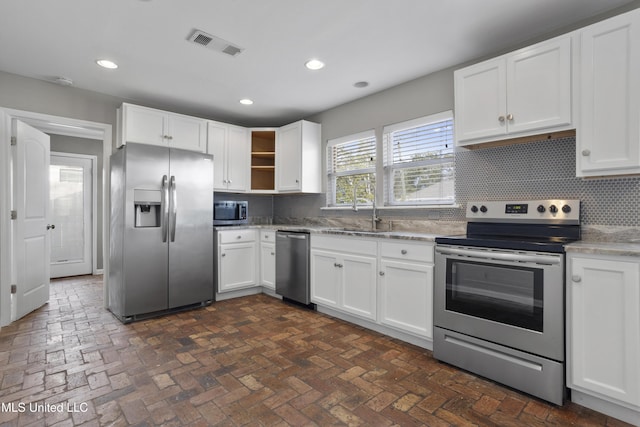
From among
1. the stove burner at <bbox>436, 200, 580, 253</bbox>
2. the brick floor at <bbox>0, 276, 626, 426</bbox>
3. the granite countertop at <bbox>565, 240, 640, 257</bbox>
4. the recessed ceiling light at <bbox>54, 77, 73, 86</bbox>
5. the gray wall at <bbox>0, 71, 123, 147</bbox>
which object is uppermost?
the recessed ceiling light at <bbox>54, 77, 73, 86</bbox>

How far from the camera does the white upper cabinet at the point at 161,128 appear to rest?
3.53m

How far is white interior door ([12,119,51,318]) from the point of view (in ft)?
10.9

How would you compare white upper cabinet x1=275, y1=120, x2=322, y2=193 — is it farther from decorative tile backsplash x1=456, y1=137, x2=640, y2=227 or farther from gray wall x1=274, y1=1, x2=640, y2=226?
decorative tile backsplash x1=456, y1=137, x2=640, y2=227

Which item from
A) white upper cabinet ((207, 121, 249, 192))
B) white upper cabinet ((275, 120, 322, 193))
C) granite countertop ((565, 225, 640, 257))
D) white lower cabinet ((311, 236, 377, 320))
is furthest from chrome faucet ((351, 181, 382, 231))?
granite countertop ((565, 225, 640, 257))

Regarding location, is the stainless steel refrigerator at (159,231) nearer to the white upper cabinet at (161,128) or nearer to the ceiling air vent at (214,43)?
the white upper cabinet at (161,128)

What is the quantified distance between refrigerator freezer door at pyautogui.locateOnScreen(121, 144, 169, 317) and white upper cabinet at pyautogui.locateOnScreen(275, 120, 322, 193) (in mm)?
1503

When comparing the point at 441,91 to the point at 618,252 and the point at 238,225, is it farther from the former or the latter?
the point at 238,225

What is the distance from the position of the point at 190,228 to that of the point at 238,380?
200cm

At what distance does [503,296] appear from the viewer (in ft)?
6.79

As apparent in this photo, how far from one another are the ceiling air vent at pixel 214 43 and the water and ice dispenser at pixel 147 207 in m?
1.59

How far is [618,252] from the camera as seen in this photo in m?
1.66

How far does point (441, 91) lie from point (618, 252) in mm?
2008

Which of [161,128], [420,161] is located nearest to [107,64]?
[161,128]

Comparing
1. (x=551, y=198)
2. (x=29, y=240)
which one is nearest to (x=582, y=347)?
(x=551, y=198)
